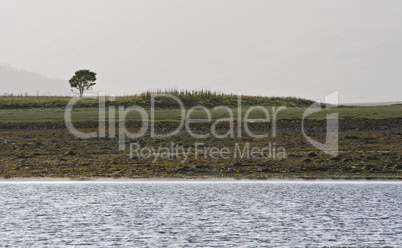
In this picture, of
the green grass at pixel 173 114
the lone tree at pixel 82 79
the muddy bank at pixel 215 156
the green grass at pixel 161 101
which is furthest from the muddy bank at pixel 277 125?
the lone tree at pixel 82 79

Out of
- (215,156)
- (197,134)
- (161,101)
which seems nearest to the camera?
(215,156)

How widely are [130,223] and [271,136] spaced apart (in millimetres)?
24542

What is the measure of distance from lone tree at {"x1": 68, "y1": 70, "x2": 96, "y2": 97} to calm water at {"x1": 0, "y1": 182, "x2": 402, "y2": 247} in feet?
218

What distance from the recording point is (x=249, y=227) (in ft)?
66.3

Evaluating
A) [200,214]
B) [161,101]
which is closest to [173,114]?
[161,101]

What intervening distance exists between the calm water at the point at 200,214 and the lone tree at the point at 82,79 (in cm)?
6641

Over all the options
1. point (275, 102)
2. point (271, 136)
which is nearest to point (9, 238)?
point (271, 136)

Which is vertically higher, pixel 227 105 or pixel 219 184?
pixel 227 105

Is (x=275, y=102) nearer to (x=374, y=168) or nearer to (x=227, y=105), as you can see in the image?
(x=227, y=105)

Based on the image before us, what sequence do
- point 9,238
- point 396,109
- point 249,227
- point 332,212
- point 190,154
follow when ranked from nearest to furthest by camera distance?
point 9,238
point 249,227
point 332,212
point 190,154
point 396,109

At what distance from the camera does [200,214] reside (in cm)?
2277

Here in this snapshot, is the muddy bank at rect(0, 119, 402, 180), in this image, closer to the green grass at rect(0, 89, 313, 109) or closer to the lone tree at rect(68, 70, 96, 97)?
the green grass at rect(0, 89, 313, 109)

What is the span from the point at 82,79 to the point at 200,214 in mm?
76592

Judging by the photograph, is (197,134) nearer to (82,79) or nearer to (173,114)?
(173,114)
